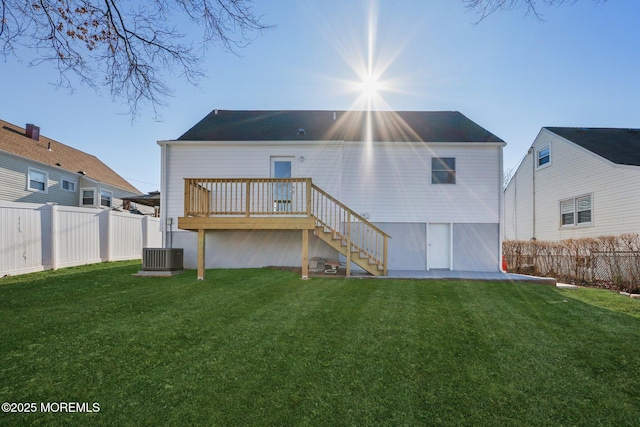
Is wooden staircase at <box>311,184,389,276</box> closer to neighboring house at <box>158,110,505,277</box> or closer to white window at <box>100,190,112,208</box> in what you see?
neighboring house at <box>158,110,505,277</box>

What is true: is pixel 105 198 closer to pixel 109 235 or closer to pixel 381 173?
pixel 109 235

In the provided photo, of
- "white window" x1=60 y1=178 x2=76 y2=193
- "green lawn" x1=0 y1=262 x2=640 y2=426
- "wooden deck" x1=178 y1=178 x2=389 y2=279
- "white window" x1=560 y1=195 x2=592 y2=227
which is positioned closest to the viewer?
"green lawn" x1=0 y1=262 x2=640 y2=426

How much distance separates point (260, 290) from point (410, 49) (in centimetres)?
527

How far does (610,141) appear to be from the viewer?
42.2ft

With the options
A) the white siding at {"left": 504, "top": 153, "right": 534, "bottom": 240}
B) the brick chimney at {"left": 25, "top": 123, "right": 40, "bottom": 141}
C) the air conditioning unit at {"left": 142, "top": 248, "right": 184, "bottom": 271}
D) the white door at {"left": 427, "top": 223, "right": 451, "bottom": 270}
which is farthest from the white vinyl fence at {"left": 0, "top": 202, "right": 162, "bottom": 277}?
the white siding at {"left": 504, "top": 153, "right": 534, "bottom": 240}

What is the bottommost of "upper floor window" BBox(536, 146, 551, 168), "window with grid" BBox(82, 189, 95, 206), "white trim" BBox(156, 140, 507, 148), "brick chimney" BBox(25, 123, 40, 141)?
"window with grid" BBox(82, 189, 95, 206)

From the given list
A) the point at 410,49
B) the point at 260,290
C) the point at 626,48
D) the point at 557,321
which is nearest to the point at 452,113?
the point at 626,48

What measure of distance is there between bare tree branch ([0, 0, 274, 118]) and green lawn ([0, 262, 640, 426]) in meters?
3.36

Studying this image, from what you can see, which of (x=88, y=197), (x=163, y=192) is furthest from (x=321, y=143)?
(x=88, y=197)

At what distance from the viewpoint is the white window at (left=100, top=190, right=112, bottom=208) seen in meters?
17.8

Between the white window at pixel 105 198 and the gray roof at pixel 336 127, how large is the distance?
33.9 ft

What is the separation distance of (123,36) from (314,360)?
→ 501 cm

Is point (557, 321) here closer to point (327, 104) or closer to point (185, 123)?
point (327, 104)

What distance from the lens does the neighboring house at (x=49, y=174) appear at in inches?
521
